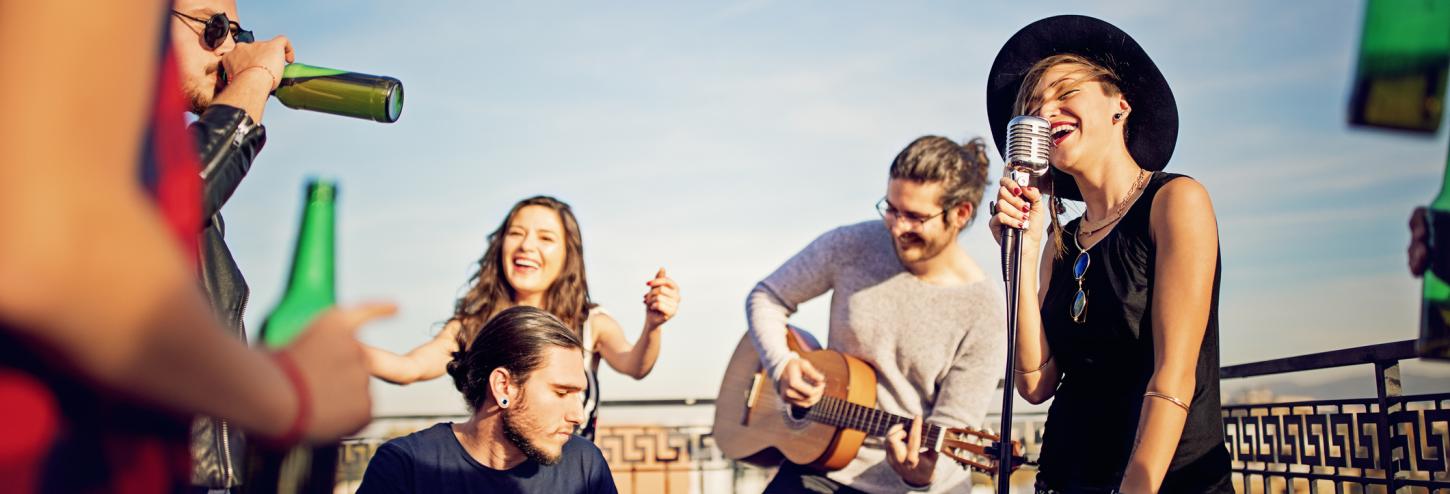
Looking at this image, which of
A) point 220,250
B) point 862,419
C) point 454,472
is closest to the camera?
point 220,250

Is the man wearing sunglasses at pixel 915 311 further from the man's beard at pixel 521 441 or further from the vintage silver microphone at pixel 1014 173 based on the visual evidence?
the vintage silver microphone at pixel 1014 173

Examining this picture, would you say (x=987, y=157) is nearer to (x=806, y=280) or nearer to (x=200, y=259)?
(x=806, y=280)

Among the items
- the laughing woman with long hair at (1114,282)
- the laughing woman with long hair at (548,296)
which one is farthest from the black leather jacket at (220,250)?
the laughing woman with long hair at (548,296)

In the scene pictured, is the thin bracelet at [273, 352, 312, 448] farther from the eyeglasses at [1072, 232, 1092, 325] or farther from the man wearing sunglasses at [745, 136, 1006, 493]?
the man wearing sunglasses at [745, 136, 1006, 493]

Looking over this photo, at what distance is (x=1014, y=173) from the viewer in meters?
2.40

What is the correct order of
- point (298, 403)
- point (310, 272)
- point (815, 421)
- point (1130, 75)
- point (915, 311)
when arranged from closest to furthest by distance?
point (298, 403), point (310, 272), point (1130, 75), point (915, 311), point (815, 421)

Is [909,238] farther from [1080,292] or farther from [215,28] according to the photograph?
[215,28]

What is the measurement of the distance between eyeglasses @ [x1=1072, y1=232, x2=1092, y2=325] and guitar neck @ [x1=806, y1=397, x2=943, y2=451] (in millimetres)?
1492

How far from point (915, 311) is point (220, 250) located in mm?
2844

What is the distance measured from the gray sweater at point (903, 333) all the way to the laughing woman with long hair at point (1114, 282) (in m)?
1.21

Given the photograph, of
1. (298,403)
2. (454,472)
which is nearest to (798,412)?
(454,472)

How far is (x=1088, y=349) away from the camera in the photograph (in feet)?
7.63

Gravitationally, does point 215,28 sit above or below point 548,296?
above

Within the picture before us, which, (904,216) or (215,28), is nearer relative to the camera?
(215,28)
